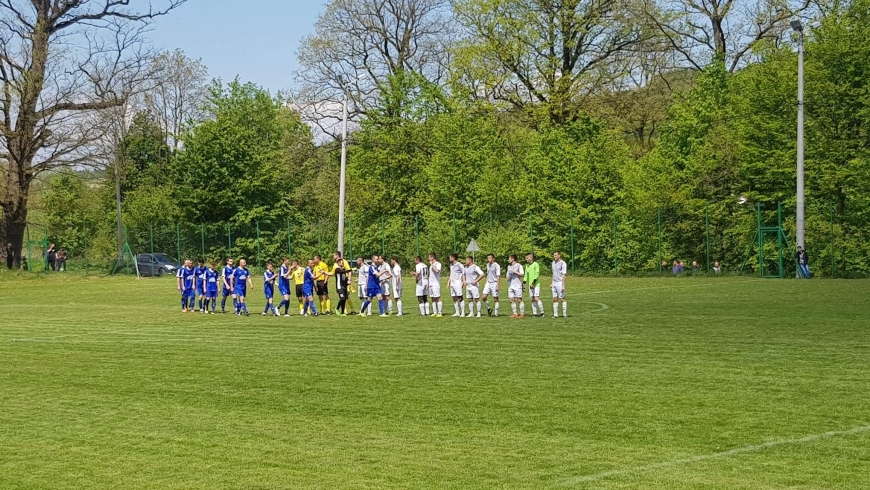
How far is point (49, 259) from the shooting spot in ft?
212

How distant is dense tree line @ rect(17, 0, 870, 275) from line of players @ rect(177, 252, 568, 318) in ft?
66.3

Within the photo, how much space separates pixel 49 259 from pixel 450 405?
186 ft

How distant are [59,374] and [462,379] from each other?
641cm

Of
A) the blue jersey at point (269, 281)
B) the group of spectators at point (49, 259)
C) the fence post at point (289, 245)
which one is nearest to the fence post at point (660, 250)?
the fence post at point (289, 245)

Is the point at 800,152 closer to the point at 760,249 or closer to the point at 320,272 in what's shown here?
the point at 760,249

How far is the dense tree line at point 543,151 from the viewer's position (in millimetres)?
45344

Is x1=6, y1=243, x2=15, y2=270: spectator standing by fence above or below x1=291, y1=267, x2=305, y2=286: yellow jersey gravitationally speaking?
above

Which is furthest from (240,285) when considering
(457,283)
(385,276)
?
(457,283)

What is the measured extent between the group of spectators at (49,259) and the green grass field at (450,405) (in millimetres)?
35321

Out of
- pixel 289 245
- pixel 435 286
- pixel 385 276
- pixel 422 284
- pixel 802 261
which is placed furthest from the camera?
pixel 289 245

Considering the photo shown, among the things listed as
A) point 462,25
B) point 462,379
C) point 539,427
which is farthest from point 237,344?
point 462,25

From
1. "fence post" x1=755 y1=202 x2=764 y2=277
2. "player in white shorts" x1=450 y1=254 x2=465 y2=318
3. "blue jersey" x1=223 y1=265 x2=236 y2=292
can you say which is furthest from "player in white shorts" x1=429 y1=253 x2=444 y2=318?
"fence post" x1=755 y1=202 x2=764 y2=277

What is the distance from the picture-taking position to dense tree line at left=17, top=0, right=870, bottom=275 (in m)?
45.3

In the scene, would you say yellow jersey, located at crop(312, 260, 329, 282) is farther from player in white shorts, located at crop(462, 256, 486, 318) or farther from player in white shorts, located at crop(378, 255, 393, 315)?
player in white shorts, located at crop(462, 256, 486, 318)
